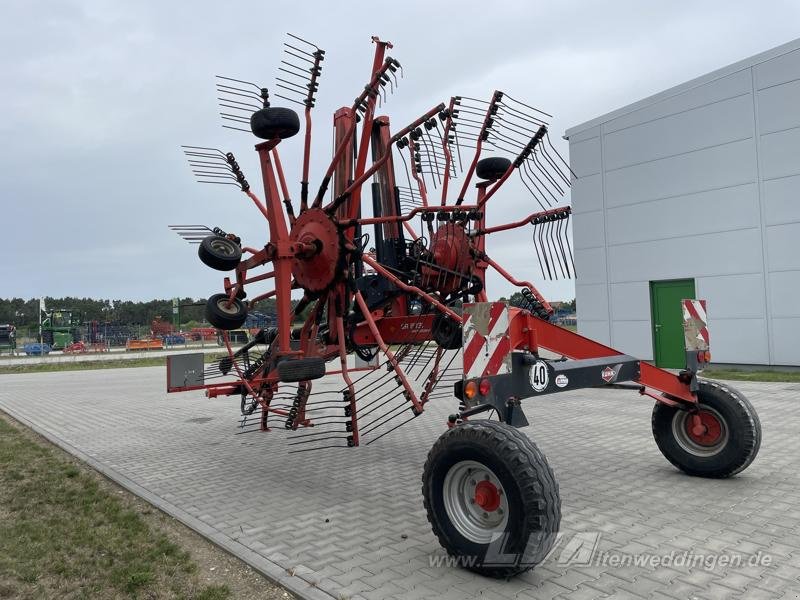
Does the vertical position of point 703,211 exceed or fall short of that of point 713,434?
it exceeds it

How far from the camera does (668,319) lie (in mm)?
15047

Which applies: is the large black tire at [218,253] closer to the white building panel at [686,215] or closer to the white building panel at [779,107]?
the white building panel at [686,215]

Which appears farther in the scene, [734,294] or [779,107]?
[734,294]

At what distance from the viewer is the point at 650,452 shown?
6.12 m

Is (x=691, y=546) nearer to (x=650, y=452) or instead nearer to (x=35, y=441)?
(x=650, y=452)

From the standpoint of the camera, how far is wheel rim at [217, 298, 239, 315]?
21.0 feet

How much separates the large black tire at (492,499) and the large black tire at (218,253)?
11.0ft

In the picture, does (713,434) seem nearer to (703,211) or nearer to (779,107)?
(703,211)

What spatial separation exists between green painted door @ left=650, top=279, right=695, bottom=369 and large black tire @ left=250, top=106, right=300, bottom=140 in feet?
39.6

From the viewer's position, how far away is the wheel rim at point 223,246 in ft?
19.8

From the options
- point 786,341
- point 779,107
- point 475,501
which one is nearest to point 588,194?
point 779,107

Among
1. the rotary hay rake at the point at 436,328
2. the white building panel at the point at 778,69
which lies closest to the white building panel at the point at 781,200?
the white building panel at the point at 778,69

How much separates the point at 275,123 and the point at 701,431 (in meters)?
4.69

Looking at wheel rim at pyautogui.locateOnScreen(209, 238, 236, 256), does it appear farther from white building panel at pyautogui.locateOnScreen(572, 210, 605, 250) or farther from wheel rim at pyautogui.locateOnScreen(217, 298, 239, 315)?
white building panel at pyautogui.locateOnScreen(572, 210, 605, 250)
